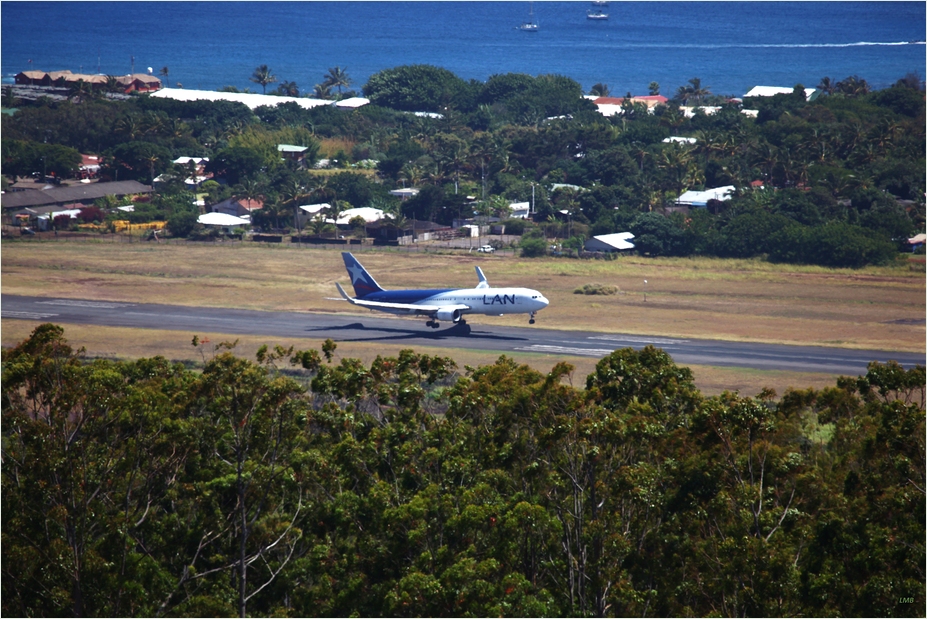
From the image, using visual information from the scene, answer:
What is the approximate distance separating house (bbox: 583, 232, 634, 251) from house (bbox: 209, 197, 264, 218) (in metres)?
54.1

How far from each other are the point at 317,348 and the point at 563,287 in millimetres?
38334

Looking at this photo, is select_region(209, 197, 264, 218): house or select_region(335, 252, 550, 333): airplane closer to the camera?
select_region(335, 252, 550, 333): airplane

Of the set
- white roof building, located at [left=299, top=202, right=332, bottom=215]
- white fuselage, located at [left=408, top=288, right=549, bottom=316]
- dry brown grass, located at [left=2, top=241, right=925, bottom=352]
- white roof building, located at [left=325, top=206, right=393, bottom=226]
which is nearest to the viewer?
white fuselage, located at [left=408, top=288, right=549, bottom=316]

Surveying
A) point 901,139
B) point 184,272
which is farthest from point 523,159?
point 184,272

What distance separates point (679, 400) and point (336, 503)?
15.7 m

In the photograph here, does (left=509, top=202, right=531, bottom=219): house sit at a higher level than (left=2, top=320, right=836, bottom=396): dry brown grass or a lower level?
higher

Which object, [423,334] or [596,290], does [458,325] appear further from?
[596,290]

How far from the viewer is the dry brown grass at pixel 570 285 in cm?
8875

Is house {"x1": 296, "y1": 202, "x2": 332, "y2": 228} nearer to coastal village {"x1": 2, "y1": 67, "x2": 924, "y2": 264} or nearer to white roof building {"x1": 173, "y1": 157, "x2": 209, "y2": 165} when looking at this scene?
coastal village {"x1": 2, "y1": 67, "x2": 924, "y2": 264}

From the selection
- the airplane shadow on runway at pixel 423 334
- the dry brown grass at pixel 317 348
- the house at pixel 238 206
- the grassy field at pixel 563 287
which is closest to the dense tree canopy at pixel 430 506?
the dry brown grass at pixel 317 348

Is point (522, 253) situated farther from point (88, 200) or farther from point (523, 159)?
point (88, 200)

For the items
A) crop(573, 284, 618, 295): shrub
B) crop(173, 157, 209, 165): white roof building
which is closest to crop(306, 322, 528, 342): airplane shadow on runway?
crop(573, 284, 618, 295): shrub

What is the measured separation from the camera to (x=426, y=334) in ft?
287

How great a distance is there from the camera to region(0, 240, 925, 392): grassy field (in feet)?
277
